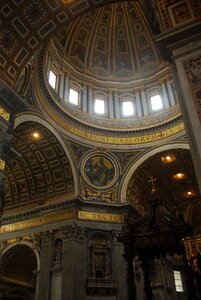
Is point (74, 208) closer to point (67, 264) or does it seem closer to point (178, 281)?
point (67, 264)

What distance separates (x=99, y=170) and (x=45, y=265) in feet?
20.5

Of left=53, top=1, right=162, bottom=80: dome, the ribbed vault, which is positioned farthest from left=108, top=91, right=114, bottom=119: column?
the ribbed vault

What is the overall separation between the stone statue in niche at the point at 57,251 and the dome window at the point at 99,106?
29.4 feet

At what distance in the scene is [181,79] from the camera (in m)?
7.27

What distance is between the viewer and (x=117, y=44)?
78.0 feet

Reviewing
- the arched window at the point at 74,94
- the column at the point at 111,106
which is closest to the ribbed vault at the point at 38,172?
the arched window at the point at 74,94

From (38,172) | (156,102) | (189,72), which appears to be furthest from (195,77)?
(156,102)

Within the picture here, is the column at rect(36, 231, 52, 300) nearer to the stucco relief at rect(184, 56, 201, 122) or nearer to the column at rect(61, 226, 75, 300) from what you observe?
the column at rect(61, 226, 75, 300)

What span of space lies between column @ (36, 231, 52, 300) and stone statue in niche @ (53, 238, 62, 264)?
271 millimetres

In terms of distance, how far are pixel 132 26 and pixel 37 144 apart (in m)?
12.2

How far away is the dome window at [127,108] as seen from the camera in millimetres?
21891

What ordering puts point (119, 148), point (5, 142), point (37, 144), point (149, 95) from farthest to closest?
point (149, 95) < point (119, 148) < point (37, 144) < point (5, 142)

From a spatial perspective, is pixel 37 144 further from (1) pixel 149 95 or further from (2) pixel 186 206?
(2) pixel 186 206

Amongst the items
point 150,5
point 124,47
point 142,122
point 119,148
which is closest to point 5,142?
point 150,5
